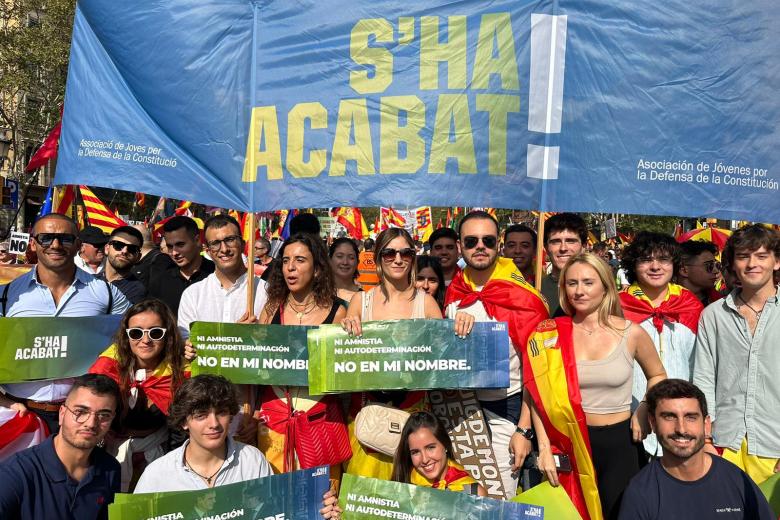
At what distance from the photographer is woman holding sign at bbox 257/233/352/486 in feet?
14.2

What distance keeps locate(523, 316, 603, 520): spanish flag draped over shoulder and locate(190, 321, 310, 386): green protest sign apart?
4.33ft

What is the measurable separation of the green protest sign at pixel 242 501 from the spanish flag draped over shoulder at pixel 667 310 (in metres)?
2.11

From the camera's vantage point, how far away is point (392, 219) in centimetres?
2808

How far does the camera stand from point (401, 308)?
4.45 meters

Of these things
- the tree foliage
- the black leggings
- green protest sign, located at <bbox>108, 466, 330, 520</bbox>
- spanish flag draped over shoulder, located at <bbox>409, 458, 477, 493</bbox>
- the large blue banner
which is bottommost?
green protest sign, located at <bbox>108, 466, 330, 520</bbox>

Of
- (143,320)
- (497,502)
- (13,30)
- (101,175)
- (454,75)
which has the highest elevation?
(13,30)

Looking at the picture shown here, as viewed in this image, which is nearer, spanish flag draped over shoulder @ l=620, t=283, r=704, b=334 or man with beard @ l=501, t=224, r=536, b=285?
spanish flag draped over shoulder @ l=620, t=283, r=704, b=334

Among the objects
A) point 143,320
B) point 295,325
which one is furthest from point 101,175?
point 295,325

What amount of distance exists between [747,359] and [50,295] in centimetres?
414

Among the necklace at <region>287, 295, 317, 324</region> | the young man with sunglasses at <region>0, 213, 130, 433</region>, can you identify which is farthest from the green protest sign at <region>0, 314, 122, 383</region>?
the necklace at <region>287, 295, 317, 324</region>

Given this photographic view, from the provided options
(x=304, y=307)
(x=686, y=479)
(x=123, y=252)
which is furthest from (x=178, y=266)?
(x=686, y=479)

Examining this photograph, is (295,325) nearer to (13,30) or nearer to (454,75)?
(454,75)

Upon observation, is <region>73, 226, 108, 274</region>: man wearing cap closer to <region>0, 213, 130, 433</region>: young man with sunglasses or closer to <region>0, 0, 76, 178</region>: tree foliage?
<region>0, 213, 130, 433</region>: young man with sunglasses

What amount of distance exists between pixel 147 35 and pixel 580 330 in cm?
360
